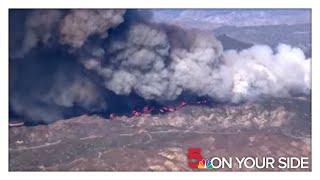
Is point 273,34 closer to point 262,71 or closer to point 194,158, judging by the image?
point 262,71

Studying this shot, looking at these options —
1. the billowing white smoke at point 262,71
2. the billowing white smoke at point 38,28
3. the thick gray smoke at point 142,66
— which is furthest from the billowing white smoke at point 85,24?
the billowing white smoke at point 262,71

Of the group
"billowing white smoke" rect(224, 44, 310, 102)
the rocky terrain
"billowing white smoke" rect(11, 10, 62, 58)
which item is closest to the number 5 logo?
the rocky terrain

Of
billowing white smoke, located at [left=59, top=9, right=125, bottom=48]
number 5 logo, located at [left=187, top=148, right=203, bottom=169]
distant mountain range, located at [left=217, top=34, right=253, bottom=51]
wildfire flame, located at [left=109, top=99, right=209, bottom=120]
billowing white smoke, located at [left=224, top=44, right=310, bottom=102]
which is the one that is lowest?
number 5 logo, located at [left=187, top=148, right=203, bottom=169]

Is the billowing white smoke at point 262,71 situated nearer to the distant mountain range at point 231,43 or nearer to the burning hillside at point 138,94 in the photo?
the burning hillside at point 138,94

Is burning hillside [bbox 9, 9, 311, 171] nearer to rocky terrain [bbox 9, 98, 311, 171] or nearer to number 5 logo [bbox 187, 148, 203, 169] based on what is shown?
rocky terrain [bbox 9, 98, 311, 171]
